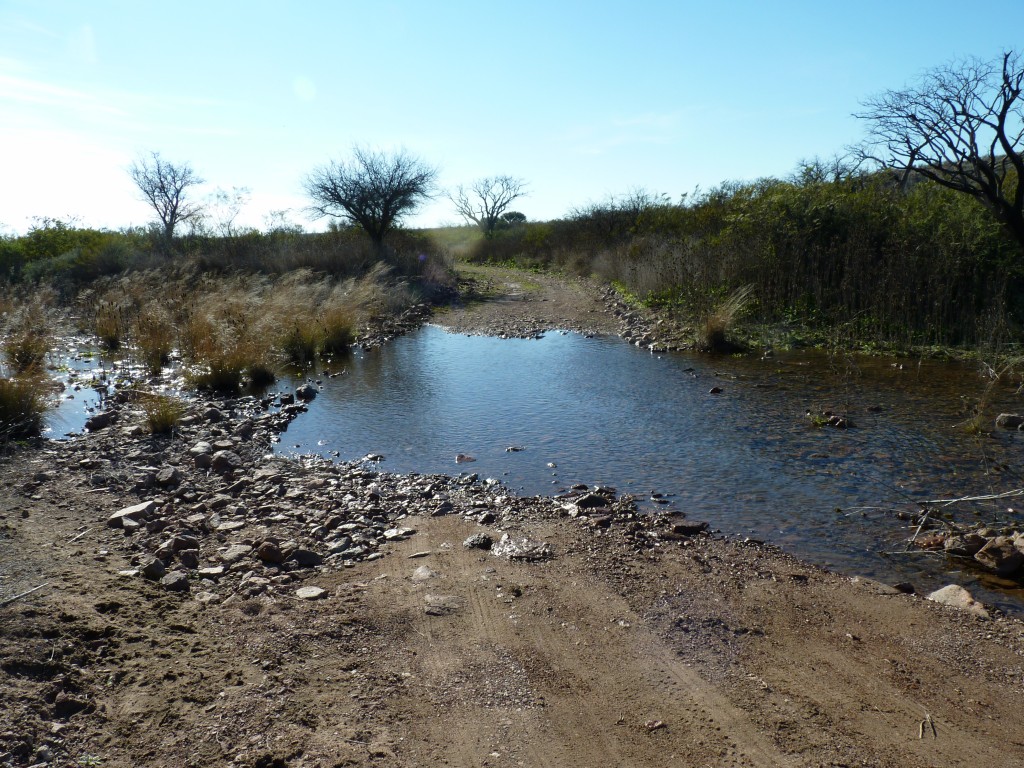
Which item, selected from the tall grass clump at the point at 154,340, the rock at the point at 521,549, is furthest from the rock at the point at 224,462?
the tall grass clump at the point at 154,340

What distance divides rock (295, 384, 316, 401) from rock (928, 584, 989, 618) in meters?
8.34

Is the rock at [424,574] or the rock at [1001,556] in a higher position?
the rock at [424,574]

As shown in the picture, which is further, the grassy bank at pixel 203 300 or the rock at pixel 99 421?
the grassy bank at pixel 203 300

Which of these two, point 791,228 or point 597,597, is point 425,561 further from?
point 791,228

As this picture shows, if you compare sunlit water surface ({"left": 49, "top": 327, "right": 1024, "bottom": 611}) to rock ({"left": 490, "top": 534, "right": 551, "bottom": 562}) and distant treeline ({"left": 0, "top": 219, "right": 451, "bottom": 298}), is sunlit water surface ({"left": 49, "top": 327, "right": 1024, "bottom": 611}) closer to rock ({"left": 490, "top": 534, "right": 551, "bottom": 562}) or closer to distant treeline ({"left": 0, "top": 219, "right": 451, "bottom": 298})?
rock ({"left": 490, "top": 534, "right": 551, "bottom": 562})

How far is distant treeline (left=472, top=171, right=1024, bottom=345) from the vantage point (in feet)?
44.6

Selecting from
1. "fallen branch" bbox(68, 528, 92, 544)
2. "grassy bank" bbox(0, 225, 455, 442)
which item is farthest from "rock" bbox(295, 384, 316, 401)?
"fallen branch" bbox(68, 528, 92, 544)

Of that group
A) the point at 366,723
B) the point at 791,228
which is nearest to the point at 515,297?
the point at 791,228

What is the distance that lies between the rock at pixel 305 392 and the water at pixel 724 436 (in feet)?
1.11

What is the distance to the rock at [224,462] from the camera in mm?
6574

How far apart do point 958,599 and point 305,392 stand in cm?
866

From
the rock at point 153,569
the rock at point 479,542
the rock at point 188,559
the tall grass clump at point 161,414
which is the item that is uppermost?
the tall grass clump at point 161,414

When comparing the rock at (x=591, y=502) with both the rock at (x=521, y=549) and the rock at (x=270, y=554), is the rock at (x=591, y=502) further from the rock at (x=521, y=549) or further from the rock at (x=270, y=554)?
the rock at (x=270, y=554)

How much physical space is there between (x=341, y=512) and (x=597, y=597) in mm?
2301
